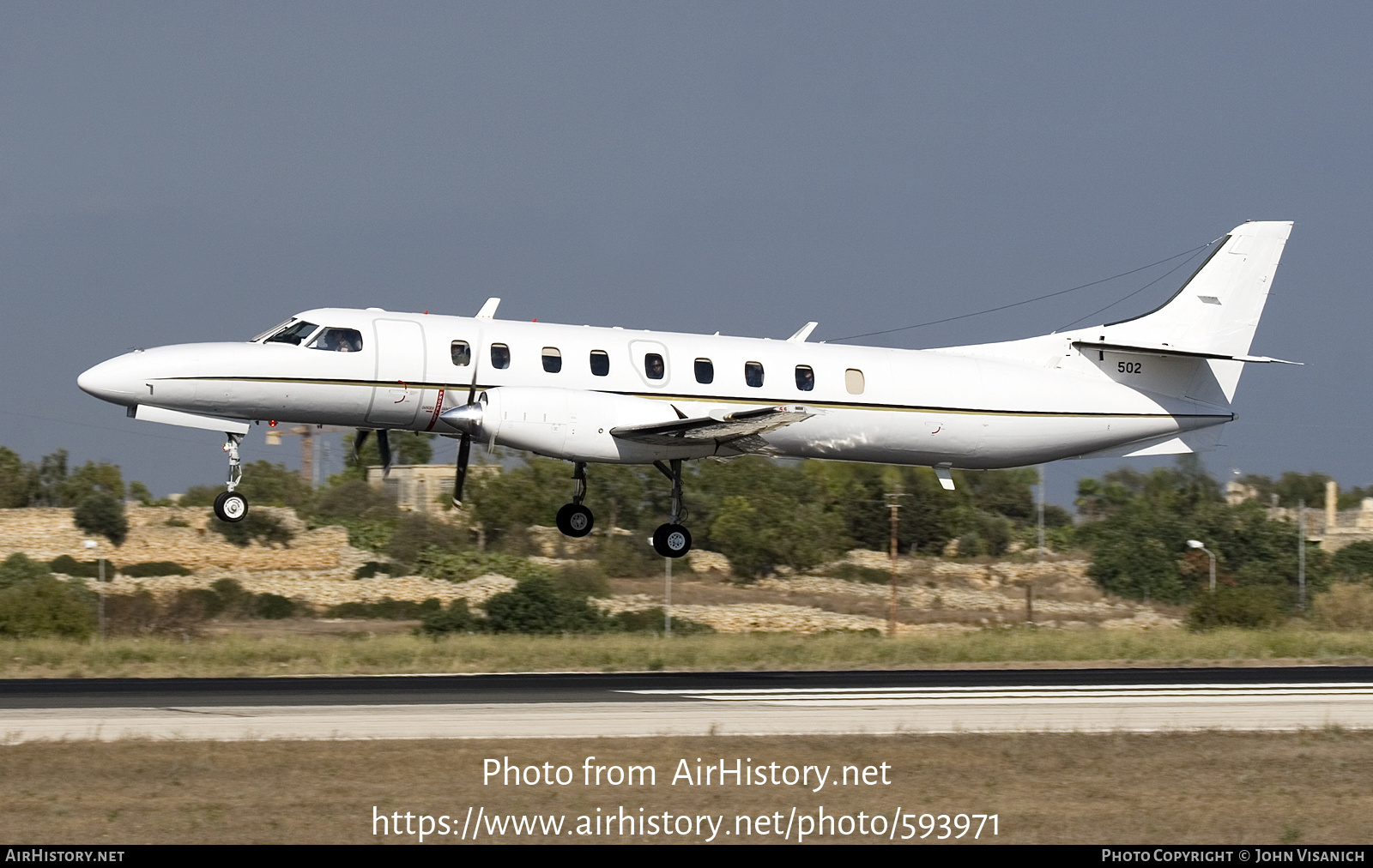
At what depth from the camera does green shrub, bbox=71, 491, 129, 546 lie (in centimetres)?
5856

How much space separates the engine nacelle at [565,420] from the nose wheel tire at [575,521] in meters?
2.16

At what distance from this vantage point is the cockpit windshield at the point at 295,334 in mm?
22516

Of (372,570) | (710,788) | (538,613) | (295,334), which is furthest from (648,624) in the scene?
(710,788)

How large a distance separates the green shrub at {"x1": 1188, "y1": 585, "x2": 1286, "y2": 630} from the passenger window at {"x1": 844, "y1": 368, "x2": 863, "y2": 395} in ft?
81.4

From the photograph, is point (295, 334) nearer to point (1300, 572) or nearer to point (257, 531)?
point (257, 531)

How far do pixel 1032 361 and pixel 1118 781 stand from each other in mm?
11661

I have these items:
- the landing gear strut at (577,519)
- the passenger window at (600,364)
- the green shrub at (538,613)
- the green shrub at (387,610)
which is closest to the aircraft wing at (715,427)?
the passenger window at (600,364)

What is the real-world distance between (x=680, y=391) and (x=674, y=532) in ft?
10.2

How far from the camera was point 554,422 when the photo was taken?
875 inches

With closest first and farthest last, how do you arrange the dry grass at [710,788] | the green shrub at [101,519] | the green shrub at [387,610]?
the dry grass at [710,788]
the green shrub at [387,610]
the green shrub at [101,519]

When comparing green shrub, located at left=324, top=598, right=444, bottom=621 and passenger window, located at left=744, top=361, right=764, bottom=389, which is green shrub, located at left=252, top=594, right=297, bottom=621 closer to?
green shrub, located at left=324, top=598, right=444, bottom=621

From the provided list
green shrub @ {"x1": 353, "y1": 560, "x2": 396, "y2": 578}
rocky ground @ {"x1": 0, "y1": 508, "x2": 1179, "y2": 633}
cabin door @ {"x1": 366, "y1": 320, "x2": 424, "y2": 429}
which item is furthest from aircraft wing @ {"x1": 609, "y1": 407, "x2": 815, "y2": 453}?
green shrub @ {"x1": 353, "y1": 560, "x2": 396, "y2": 578}

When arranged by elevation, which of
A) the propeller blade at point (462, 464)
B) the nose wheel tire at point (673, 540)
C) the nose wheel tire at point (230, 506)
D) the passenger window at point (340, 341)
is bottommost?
the nose wheel tire at point (673, 540)

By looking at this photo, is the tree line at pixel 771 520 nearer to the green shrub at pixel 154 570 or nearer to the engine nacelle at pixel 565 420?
the green shrub at pixel 154 570
